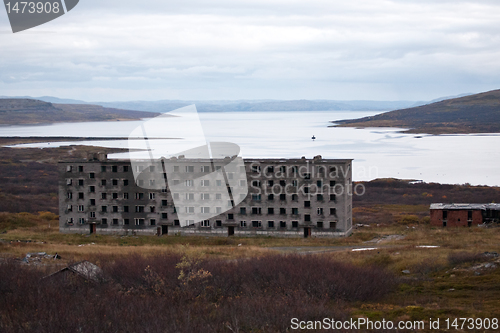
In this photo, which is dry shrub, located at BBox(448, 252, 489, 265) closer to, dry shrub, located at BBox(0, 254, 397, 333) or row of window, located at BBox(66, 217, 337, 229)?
dry shrub, located at BBox(0, 254, 397, 333)

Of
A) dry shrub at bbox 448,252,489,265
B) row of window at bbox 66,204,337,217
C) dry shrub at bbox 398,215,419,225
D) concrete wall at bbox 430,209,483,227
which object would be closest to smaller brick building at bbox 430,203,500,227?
concrete wall at bbox 430,209,483,227

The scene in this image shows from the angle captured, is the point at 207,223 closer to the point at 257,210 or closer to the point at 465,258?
the point at 257,210

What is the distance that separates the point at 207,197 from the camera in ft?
192

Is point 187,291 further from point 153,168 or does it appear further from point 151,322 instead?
point 153,168

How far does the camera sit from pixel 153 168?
58.7 m

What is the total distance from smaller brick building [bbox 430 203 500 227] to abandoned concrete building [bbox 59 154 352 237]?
33.2 ft

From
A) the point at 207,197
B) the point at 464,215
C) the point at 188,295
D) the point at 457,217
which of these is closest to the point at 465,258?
the point at 188,295

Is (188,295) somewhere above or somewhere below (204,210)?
below

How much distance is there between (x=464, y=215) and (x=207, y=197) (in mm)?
27031

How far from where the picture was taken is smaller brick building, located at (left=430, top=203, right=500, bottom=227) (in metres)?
58.1

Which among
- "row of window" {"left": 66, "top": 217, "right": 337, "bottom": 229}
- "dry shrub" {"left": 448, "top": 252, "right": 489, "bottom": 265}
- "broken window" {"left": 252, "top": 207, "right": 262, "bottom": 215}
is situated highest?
"broken window" {"left": 252, "top": 207, "right": 262, "bottom": 215}

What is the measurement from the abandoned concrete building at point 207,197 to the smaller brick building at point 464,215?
10.1 metres

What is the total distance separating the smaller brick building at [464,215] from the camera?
58.1 metres

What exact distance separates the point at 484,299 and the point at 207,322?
46.4 ft
